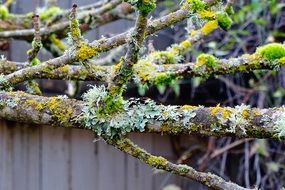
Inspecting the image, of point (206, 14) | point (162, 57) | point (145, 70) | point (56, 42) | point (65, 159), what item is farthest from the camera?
point (65, 159)

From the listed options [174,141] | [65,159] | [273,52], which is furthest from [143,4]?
[174,141]

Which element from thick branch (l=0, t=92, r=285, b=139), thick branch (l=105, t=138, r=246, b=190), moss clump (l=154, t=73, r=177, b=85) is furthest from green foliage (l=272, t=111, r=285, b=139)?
moss clump (l=154, t=73, r=177, b=85)

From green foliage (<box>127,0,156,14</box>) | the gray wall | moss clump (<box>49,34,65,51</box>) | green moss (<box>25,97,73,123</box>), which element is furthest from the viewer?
the gray wall

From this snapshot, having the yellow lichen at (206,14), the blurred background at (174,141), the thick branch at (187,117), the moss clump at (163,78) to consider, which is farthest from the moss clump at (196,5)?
the blurred background at (174,141)

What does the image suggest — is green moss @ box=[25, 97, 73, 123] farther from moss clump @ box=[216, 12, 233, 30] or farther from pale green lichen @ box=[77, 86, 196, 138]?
moss clump @ box=[216, 12, 233, 30]

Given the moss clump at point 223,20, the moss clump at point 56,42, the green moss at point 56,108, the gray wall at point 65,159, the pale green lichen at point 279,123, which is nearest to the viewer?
the pale green lichen at point 279,123

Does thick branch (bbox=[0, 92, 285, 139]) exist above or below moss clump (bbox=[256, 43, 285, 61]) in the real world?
below

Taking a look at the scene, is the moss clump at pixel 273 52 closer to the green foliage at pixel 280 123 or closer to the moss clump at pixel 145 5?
the green foliage at pixel 280 123

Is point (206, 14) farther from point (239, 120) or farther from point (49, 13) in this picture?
point (49, 13)
